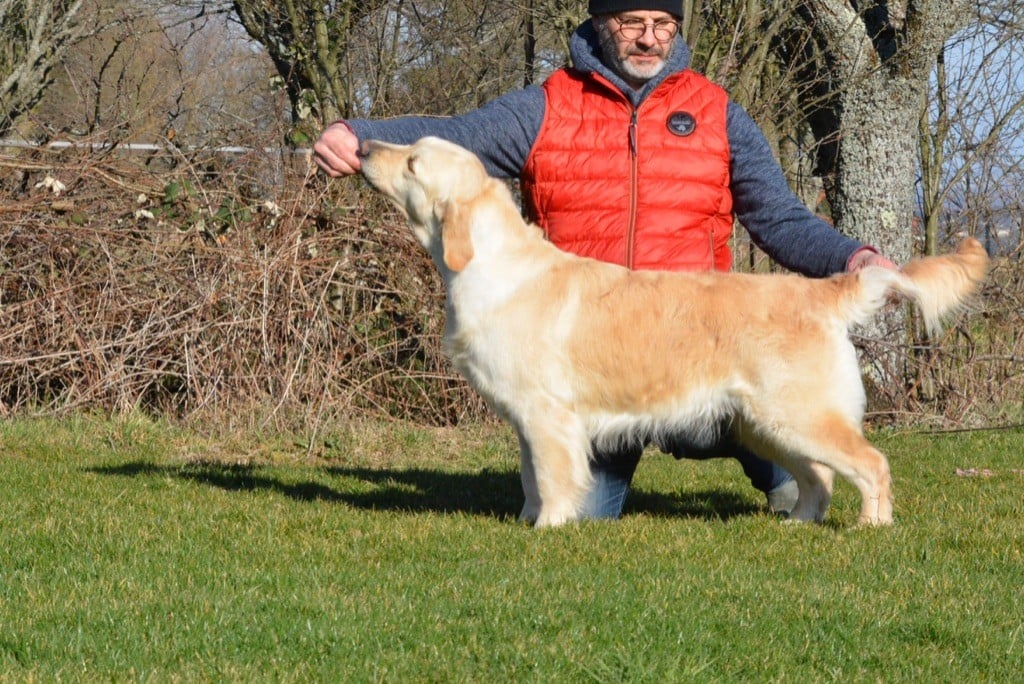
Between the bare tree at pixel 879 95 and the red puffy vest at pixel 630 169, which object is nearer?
the red puffy vest at pixel 630 169

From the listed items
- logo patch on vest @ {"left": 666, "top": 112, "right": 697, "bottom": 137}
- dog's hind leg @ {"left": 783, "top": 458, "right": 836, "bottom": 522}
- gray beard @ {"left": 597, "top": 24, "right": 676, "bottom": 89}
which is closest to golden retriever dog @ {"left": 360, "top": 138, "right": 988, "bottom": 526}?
dog's hind leg @ {"left": 783, "top": 458, "right": 836, "bottom": 522}

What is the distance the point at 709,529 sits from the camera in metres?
5.22

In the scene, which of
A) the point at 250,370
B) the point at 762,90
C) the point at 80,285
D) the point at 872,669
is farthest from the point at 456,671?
the point at 762,90

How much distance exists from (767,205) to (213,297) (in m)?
4.22

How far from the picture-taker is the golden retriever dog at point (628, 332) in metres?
4.95

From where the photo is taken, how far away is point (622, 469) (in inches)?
228

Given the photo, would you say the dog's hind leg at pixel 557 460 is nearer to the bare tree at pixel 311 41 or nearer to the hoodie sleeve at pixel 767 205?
the hoodie sleeve at pixel 767 205

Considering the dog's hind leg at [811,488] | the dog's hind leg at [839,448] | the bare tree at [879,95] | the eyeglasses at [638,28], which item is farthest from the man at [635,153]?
the bare tree at [879,95]

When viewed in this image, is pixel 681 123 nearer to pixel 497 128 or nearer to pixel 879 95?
pixel 497 128

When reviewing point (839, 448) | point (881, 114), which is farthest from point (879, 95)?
point (839, 448)

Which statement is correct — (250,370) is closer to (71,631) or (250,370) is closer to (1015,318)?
(71,631)

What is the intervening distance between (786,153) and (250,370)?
5.30 metres

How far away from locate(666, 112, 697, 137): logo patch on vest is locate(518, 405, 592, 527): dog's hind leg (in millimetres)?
1337

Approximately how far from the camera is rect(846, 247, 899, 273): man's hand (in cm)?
505
